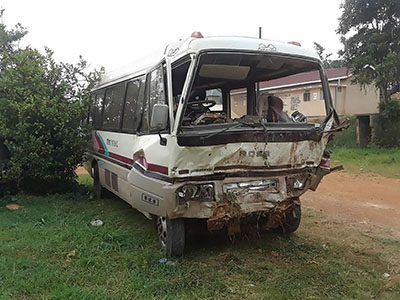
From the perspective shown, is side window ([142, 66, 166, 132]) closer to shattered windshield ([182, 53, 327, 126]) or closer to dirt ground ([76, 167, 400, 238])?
shattered windshield ([182, 53, 327, 126])

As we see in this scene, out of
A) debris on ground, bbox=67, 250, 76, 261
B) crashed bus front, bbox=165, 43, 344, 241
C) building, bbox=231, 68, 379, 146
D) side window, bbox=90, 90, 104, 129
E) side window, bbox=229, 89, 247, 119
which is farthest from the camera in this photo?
side window, bbox=90, 90, 104, 129

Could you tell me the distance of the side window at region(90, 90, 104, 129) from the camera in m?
8.20

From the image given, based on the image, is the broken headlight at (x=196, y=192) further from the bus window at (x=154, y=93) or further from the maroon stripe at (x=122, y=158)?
the maroon stripe at (x=122, y=158)

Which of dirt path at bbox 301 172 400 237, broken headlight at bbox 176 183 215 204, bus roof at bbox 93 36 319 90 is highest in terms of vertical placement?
bus roof at bbox 93 36 319 90

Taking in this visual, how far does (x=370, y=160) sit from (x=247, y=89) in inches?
381

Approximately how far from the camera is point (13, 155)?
7.83 m

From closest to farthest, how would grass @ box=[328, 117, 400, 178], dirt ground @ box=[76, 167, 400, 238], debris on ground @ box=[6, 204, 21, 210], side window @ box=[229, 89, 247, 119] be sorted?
1. side window @ box=[229, 89, 247, 119]
2. dirt ground @ box=[76, 167, 400, 238]
3. debris on ground @ box=[6, 204, 21, 210]
4. grass @ box=[328, 117, 400, 178]

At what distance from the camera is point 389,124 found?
1698 cm

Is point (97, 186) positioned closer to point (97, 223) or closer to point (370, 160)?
point (97, 223)

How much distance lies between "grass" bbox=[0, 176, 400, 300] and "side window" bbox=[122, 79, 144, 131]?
1.63 metres

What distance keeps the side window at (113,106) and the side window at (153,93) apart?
148 cm

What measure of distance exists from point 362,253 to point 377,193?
4.85 meters

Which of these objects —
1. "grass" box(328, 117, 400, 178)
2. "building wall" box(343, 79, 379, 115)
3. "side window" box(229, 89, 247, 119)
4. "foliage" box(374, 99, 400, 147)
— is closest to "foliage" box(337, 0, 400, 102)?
"foliage" box(374, 99, 400, 147)

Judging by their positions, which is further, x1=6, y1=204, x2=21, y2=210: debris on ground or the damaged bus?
x1=6, y1=204, x2=21, y2=210: debris on ground
